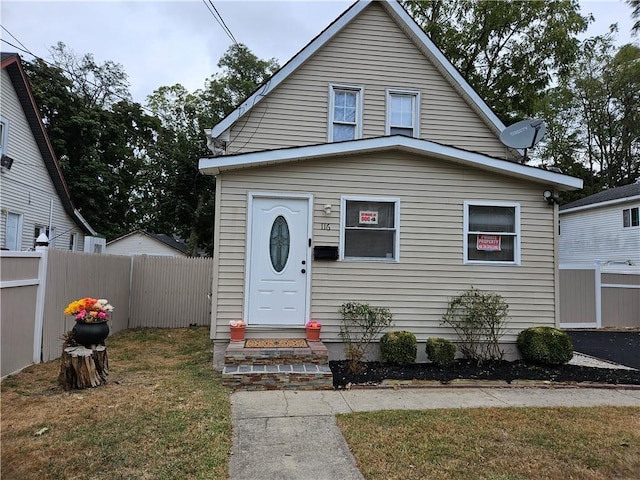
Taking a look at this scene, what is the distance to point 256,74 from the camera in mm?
27500

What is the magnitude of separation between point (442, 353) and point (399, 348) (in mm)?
682

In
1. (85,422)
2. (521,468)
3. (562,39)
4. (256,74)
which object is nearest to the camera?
(521,468)

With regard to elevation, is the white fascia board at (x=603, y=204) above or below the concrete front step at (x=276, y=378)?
above

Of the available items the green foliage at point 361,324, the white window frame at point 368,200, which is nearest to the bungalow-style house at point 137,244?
the white window frame at point 368,200

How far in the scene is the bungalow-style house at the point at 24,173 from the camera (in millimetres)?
11117

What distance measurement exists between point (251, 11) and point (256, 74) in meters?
20.2

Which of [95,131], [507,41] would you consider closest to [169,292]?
[95,131]

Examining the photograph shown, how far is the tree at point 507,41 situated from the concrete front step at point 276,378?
13.0 metres

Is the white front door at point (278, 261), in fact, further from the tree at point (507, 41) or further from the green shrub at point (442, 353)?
the tree at point (507, 41)

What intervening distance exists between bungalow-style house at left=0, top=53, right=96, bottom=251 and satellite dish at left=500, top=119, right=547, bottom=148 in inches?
499

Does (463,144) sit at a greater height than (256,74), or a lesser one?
lesser

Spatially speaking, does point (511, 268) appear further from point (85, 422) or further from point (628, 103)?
point (628, 103)

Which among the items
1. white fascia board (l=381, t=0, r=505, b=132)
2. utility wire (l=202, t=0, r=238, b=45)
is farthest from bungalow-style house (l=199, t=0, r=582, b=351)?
utility wire (l=202, t=0, r=238, b=45)

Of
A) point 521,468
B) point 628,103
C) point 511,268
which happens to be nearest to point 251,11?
point 511,268
